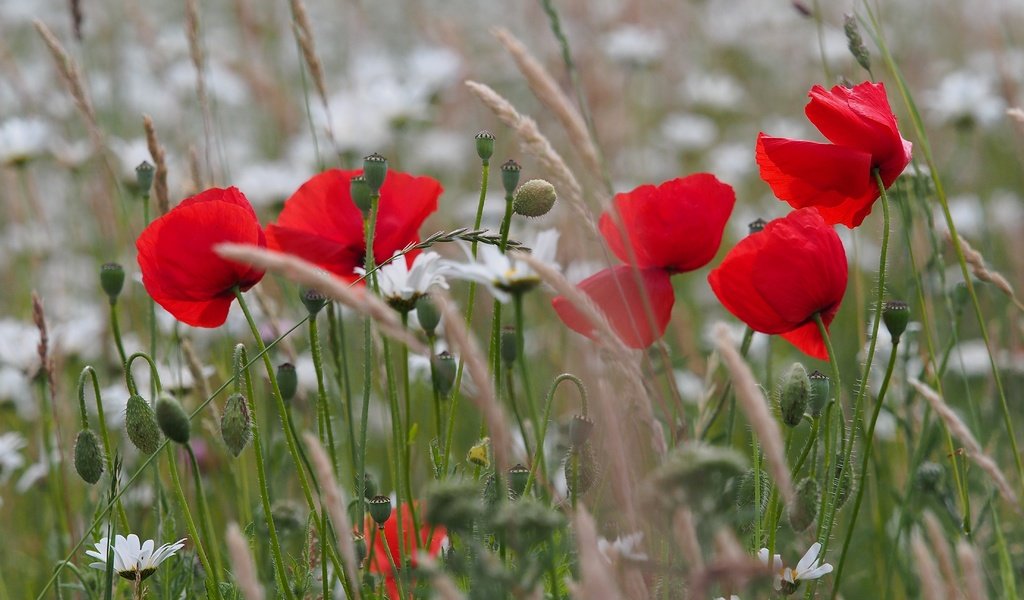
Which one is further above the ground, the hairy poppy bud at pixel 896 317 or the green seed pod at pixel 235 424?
the green seed pod at pixel 235 424

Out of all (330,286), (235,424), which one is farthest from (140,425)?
(330,286)

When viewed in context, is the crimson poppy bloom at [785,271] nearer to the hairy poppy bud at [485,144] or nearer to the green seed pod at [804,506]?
the green seed pod at [804,506]

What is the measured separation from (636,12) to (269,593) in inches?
134

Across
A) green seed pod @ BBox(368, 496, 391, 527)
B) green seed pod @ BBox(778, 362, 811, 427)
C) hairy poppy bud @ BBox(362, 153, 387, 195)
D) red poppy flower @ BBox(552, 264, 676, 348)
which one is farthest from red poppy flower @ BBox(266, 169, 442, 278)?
green seed pod @ BBox(778, 362, 811, 427)

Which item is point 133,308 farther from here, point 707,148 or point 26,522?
point 707,148

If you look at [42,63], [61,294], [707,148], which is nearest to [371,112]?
[61,294]

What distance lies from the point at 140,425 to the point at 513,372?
71cm

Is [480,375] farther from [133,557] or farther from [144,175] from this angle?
[144,175]

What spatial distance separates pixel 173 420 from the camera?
3.48 feet

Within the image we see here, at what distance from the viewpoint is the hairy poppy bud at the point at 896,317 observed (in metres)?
1.25

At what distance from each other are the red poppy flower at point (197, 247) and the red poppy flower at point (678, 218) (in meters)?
0.40

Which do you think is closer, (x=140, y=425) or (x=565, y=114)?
(x=565, y=114)

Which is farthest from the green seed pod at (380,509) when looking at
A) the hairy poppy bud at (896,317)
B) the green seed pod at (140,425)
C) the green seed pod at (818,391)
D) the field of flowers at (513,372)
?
the hairy poppy bud at (896,317)

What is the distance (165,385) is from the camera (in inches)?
78.4
